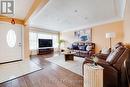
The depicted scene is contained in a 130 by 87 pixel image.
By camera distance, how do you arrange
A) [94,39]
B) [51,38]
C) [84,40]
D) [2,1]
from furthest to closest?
1. [51,38]
2. [84,40]
3. [94,39]
4. [2,1]

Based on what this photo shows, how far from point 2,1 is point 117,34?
605 cm

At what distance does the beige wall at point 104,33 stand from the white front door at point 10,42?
504 cm

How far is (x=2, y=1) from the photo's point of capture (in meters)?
3.91

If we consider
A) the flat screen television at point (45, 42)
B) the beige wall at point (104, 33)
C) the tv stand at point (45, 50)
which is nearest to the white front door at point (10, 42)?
the tv stand at point (45, 50)

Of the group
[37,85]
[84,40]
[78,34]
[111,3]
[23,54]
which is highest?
[111,3]

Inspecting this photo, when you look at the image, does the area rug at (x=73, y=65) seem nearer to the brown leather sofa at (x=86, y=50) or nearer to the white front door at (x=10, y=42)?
the brown leather sofa at (x=86, y=50)

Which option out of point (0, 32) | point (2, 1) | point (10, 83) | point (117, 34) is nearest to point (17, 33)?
point (0, 32)

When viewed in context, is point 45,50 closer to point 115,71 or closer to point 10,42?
point 10,42

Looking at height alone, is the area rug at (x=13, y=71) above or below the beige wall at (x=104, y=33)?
below

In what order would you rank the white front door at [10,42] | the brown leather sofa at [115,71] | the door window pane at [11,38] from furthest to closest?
1. the door window pane at [11,38]
2. the white front door at [10,42]
3. the brown leather sofa at [115,71]

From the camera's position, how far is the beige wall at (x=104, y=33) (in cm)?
563

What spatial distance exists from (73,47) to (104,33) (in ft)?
8.94

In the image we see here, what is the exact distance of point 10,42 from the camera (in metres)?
5.30

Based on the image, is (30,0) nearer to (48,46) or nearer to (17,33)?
(17,33)
